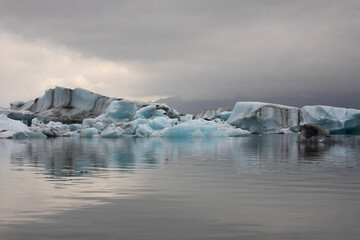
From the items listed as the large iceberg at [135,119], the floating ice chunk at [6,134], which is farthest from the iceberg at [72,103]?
the floating ice chunk at [6,134]

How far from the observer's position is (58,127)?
3119 centimetres

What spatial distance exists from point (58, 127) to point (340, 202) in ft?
96.1

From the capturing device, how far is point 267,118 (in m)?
39.8

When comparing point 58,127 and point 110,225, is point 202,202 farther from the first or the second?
point 58,127

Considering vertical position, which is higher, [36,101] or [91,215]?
[36,101]

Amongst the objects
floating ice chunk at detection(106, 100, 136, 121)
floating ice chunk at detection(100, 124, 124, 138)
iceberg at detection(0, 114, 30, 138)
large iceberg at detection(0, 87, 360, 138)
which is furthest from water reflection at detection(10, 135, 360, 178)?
floating ice chunk at detection(106, 100, 136, 121)

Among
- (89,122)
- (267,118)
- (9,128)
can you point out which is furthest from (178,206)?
(267,118)

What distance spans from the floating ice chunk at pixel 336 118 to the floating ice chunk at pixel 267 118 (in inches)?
144

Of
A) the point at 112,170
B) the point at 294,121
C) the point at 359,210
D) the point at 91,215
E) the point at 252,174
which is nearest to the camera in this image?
the point at 91,215

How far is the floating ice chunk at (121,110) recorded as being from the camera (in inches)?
1259

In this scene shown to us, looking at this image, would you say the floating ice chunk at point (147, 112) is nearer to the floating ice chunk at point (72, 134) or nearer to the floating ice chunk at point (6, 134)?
the floating ice chunk at point (72, 134)

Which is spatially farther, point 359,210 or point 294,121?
point 294,121

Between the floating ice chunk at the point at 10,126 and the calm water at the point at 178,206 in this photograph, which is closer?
the calm water at the point at 178,206

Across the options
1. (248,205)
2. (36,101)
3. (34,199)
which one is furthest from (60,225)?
(36,101)
